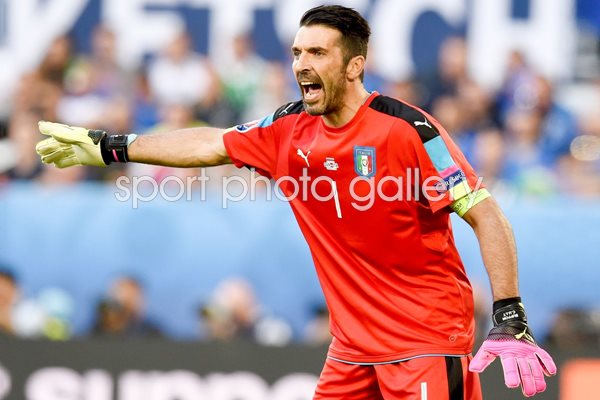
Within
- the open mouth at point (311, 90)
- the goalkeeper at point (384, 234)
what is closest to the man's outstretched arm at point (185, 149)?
the goalkeeper at point (384, 234)

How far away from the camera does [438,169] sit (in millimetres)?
4605

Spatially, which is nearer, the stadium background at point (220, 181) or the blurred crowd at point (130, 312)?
the stadium background at point (220, 181)

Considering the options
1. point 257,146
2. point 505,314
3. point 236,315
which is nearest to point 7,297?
point 236,315

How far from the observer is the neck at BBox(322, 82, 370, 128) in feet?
15.9

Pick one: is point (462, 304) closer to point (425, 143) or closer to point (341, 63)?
point (425, 143)

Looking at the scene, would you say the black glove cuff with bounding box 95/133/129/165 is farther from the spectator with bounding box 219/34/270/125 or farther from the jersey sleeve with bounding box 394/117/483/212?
the spectator with bounding box 219/34/270/125

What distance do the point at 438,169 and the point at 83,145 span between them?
1786 millimetres

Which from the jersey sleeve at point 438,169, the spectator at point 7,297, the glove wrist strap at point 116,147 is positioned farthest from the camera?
the spectator at point 7,297

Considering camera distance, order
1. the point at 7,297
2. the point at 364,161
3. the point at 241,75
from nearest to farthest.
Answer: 1. the point at 364,161
2. the point at 7,297
3. the point at 241,75

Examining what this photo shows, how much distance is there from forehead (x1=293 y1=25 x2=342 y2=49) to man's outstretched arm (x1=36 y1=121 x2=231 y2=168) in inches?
27.2

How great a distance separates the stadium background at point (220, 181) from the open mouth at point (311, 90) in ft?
10.0

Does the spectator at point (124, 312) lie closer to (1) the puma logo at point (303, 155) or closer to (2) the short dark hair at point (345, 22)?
(1) the puma logo at point (303, 155)

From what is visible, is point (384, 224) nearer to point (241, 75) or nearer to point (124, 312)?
point (124, 312)

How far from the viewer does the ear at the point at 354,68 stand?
4.86 m
